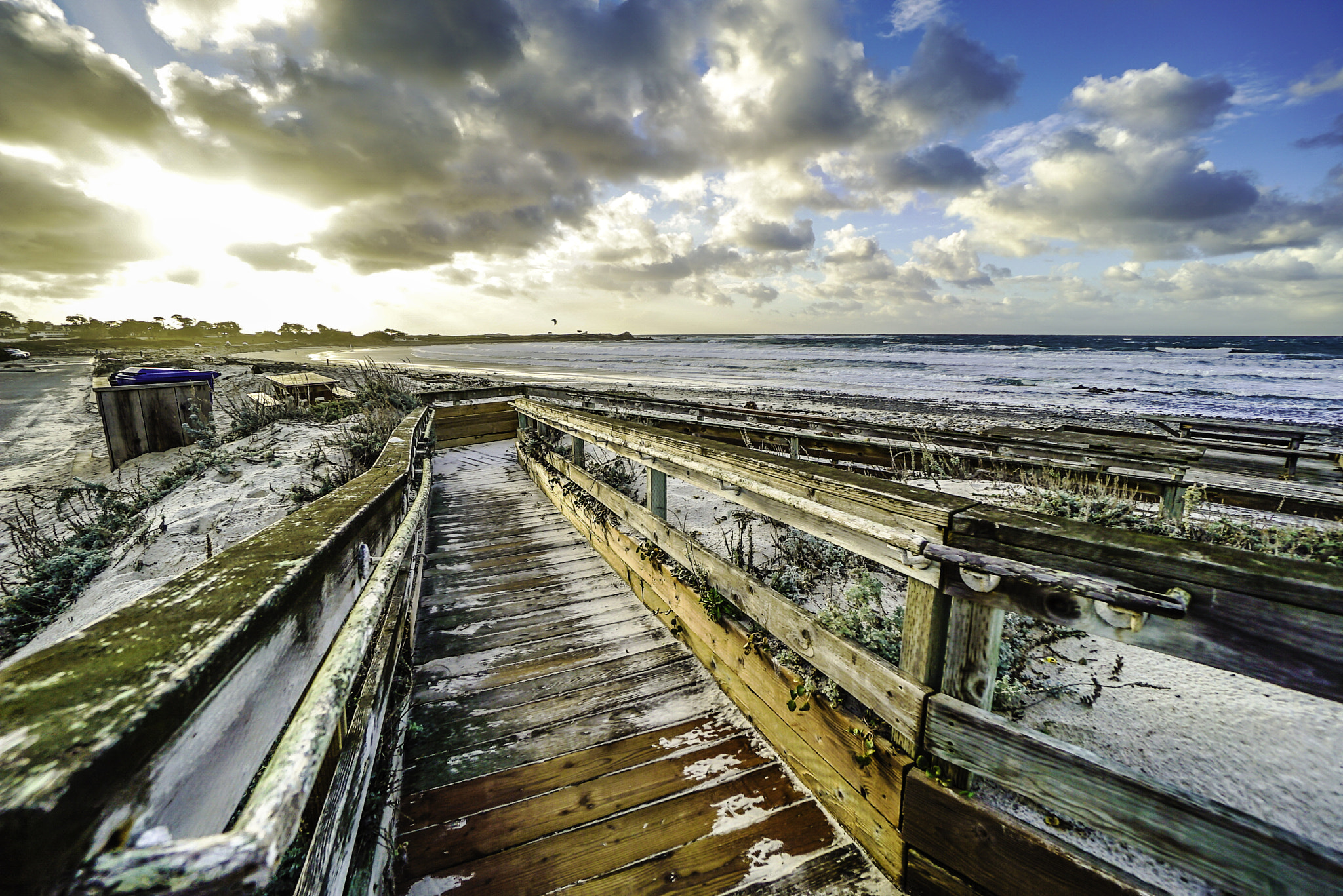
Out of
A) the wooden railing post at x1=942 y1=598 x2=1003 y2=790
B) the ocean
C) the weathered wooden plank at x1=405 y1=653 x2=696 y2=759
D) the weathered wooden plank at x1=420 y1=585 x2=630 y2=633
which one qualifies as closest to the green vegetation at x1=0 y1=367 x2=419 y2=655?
the weathered wooden plank at x1=420 y1=585 x2=630 y2=633

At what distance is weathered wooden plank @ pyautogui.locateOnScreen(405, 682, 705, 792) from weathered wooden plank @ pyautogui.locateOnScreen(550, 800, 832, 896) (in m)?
0.67

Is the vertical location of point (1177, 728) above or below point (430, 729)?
above

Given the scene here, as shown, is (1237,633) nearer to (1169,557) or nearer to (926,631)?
(1169,557)

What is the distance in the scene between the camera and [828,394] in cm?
2164

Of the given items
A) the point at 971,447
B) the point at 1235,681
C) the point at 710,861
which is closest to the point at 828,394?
the point at 971,447

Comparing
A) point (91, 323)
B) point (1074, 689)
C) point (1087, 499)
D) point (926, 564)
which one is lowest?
point (1074, 689)

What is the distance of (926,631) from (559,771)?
1.84m

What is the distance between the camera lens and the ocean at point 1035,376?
1942 centimetres

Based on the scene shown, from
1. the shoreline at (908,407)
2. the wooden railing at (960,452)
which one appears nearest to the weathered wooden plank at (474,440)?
the wooden railing at (960,452)

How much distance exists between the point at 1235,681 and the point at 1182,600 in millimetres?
2322

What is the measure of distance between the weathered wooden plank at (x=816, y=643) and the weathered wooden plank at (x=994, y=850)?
189 mm

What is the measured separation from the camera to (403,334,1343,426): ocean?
19422 millimetres

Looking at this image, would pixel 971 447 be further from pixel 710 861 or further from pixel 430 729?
pixel 430 729

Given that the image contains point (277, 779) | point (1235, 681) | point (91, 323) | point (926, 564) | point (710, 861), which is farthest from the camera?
point (91, 323)
